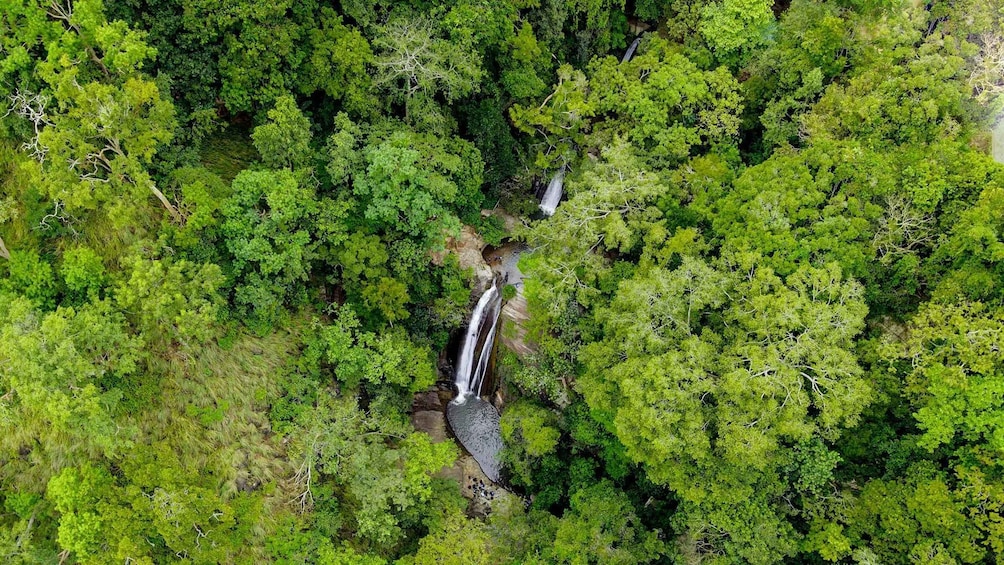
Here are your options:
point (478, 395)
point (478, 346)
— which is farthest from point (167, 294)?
point (478, 395)

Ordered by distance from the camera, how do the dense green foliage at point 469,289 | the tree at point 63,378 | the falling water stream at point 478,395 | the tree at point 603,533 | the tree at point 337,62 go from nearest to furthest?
the tree at point 63,378, the dense green foliage at point 469,289, the tree at point 603,533, the tree at point 337,62, the falling water stream at point 478,395

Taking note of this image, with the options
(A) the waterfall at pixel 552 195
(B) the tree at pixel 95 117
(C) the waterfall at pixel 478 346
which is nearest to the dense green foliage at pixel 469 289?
(B) the tree at pixel 95 117

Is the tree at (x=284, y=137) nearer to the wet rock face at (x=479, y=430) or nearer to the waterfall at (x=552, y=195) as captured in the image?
the waterfall at (x=552, y=195)

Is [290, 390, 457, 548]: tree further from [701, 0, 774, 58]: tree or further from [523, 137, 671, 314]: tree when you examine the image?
[701, 0, 774, 58]: tree

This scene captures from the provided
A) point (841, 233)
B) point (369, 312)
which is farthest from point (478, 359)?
point (841, 233)

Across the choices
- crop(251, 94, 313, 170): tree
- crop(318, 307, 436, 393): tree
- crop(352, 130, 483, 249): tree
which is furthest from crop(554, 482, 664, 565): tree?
crop(251, 94, 313, 170): tree

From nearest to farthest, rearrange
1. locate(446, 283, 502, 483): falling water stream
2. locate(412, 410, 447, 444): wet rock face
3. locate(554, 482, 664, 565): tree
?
locate(554, 482, 664, 565): tree, locate(412, 410, 447, 444): wet rock face, locate(446, 283, 502, 483): falling water stream
